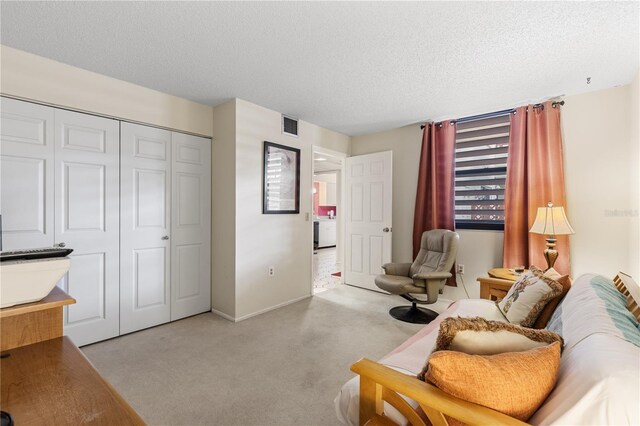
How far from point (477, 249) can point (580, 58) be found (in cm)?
207

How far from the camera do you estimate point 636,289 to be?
1305mm

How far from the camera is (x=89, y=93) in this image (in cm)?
247

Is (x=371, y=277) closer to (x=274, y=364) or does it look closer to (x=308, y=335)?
(x=308, y=335)

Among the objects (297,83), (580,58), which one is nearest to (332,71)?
(297,83)

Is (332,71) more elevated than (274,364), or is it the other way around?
(332,71)

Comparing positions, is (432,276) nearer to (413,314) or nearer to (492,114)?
(413,314)

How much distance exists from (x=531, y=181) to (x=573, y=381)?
2.79 metres

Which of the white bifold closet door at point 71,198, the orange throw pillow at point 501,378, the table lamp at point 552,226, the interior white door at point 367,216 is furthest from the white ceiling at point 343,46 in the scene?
the orange throw pillow at point 501,378

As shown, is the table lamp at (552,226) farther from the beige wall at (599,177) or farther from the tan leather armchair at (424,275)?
the tan leather armchair at (424,275)

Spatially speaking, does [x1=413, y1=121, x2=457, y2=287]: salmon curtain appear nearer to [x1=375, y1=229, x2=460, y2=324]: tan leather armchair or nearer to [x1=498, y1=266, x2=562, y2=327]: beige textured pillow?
[x1=375, y1=229, x2=460, y2=324]: tan leather armchair

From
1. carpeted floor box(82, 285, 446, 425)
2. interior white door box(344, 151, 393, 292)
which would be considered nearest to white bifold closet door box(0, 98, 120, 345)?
carpeted floor box(82, 285, 446, 425)

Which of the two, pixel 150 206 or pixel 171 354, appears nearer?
pixel 171 354

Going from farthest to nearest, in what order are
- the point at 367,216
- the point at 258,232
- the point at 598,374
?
→ 1. the point at 367,216
2. the point at 258,232
3. the point at 598,374

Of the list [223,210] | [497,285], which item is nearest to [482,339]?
[497,285]
